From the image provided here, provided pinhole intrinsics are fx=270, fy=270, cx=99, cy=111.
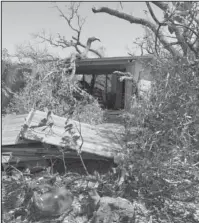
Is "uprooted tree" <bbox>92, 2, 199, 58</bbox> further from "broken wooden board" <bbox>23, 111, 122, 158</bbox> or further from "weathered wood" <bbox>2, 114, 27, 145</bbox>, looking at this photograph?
"weathered wood" <bbox>2, 114, 27, 145</bbox>

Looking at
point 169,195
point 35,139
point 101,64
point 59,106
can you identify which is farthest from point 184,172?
point 101,64

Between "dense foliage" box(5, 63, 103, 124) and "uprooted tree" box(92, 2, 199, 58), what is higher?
"uprooted tree" box(92, 2, 199, 58)

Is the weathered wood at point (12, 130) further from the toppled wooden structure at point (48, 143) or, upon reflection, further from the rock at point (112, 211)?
the rock at point (112, 211)

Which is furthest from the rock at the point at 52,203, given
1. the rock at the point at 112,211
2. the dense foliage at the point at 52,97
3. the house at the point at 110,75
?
the house at the point at 110,75

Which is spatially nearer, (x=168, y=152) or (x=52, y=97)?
(x=168, y=152)

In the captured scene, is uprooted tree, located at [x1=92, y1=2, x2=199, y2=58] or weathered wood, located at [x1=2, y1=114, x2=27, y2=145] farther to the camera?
weathered wood, located at [x1=2, y1=114, x2=27, y2=145]

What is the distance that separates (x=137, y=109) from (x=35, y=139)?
1.88m

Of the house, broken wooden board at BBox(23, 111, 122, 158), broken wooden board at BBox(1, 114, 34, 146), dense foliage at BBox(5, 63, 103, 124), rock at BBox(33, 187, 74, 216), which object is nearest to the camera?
rock at BBox(33, 187, 74, 216)

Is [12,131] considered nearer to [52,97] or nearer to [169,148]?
[169,148]

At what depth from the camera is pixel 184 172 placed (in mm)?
3805

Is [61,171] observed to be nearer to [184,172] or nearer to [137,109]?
[137,109]

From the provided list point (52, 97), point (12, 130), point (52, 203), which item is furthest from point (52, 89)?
point (52, 203)

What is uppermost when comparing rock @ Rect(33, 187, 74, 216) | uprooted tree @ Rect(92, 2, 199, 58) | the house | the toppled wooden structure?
uprooted tree @ Rect(92, 2, 199, 58)

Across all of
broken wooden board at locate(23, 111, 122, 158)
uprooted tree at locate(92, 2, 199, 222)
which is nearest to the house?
broken wooden board at locate(23, 111, 122, 158)
